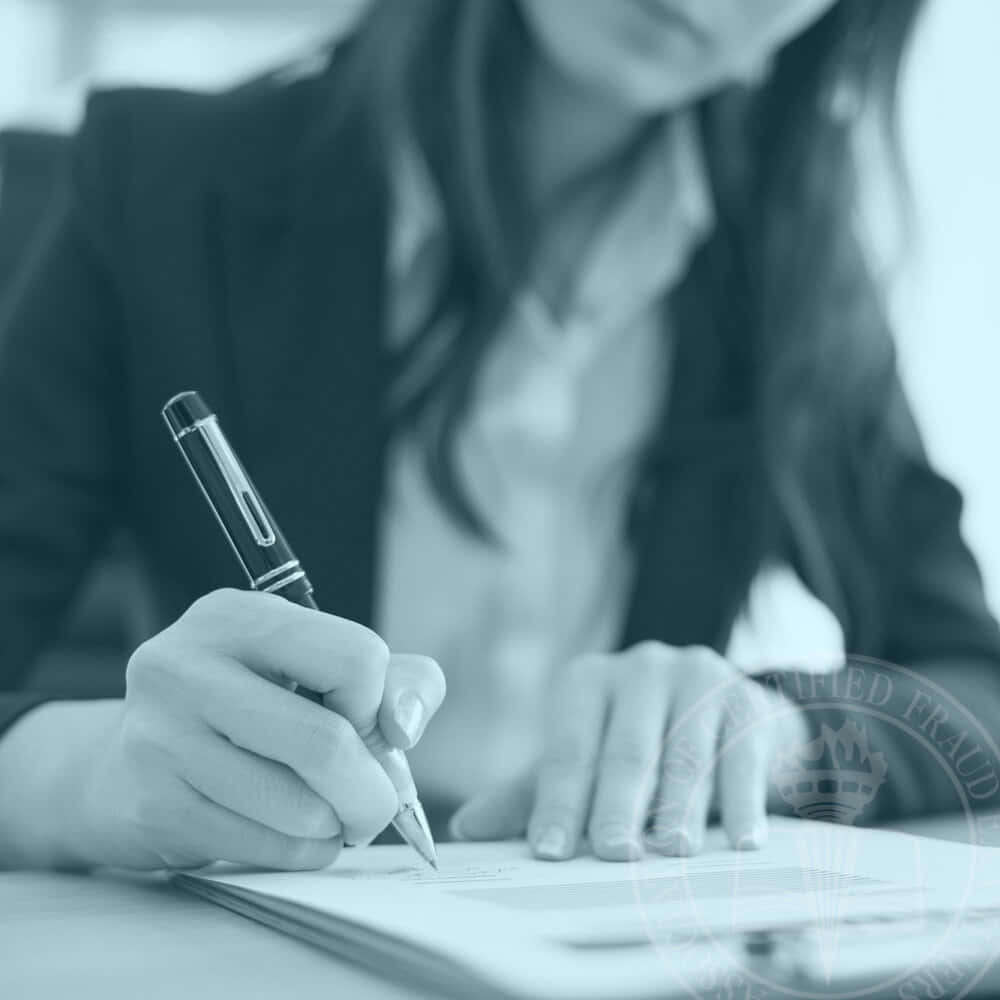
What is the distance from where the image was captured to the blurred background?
138 cm

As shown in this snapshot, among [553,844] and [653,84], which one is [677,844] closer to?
[553,844]

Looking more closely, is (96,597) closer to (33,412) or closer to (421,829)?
(33,412)

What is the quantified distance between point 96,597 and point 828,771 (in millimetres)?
594

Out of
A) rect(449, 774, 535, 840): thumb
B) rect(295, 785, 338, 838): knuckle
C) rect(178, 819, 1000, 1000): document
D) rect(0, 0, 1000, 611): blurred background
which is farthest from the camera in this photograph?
rect(0, 0, 1000, 611): blurred background

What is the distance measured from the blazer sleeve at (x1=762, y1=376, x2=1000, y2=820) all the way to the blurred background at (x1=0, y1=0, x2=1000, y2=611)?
0.45 metres

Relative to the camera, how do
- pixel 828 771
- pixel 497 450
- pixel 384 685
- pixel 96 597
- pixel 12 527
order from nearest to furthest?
pixel 384 685 < pixel 828 771 < pixel 12 527 < pixel 497 450 < pixel 96 597

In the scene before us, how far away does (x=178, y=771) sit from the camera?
36 cm

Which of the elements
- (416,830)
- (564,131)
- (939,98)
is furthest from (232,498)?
(939,98)

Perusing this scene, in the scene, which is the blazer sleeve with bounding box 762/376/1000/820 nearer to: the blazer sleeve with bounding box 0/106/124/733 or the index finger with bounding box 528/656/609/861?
the index finger with bounding box 528/656/609/861

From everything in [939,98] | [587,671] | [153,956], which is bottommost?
[153,956]

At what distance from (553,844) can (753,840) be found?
2.8 inches

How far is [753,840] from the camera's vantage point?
415 millimetres

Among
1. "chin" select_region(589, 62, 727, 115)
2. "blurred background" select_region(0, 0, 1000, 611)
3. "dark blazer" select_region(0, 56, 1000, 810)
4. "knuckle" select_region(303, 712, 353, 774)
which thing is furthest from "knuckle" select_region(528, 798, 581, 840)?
"blurred background" select_region(0, 0, 1000, 611)

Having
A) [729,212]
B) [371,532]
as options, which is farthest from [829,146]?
[371,532]
